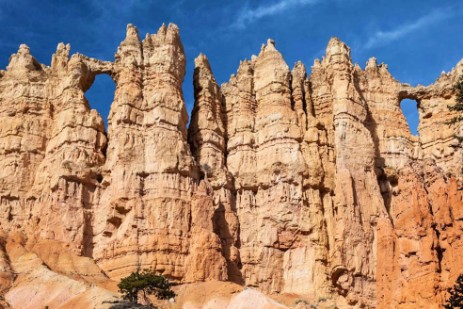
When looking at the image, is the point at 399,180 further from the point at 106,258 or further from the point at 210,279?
the point at 106,258

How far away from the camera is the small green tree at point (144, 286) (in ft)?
152

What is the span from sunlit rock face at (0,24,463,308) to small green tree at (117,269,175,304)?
1869mm

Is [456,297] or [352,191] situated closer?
Result: [456,297]

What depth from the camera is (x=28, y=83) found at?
63875mm

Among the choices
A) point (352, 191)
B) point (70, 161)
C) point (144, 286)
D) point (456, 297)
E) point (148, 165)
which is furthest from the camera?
point (352, 191)

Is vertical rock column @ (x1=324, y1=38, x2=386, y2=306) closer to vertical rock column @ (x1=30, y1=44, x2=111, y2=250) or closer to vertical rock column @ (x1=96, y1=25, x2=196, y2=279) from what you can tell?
vertical rock column @ (x1=96, y1=25, x2=196, y2=279)

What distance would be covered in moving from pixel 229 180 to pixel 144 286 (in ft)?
53.0

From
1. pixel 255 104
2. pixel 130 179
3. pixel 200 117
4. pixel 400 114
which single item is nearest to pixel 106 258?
pixel 130 179

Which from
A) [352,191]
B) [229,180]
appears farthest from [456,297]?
[229,180]

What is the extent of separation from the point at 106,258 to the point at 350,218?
1710 centimetres

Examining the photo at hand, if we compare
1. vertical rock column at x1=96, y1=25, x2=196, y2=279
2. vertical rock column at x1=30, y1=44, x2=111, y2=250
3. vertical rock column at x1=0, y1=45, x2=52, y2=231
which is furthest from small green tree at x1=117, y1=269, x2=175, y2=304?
vertical rock column at x1=0, y1=45, x2=52, y2=231

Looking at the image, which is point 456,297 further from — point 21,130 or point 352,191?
point 21,130

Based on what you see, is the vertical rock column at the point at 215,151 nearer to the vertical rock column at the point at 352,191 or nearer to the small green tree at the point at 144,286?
the vertical rock column at the point at 352,191

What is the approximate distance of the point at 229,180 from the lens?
2414 inches
